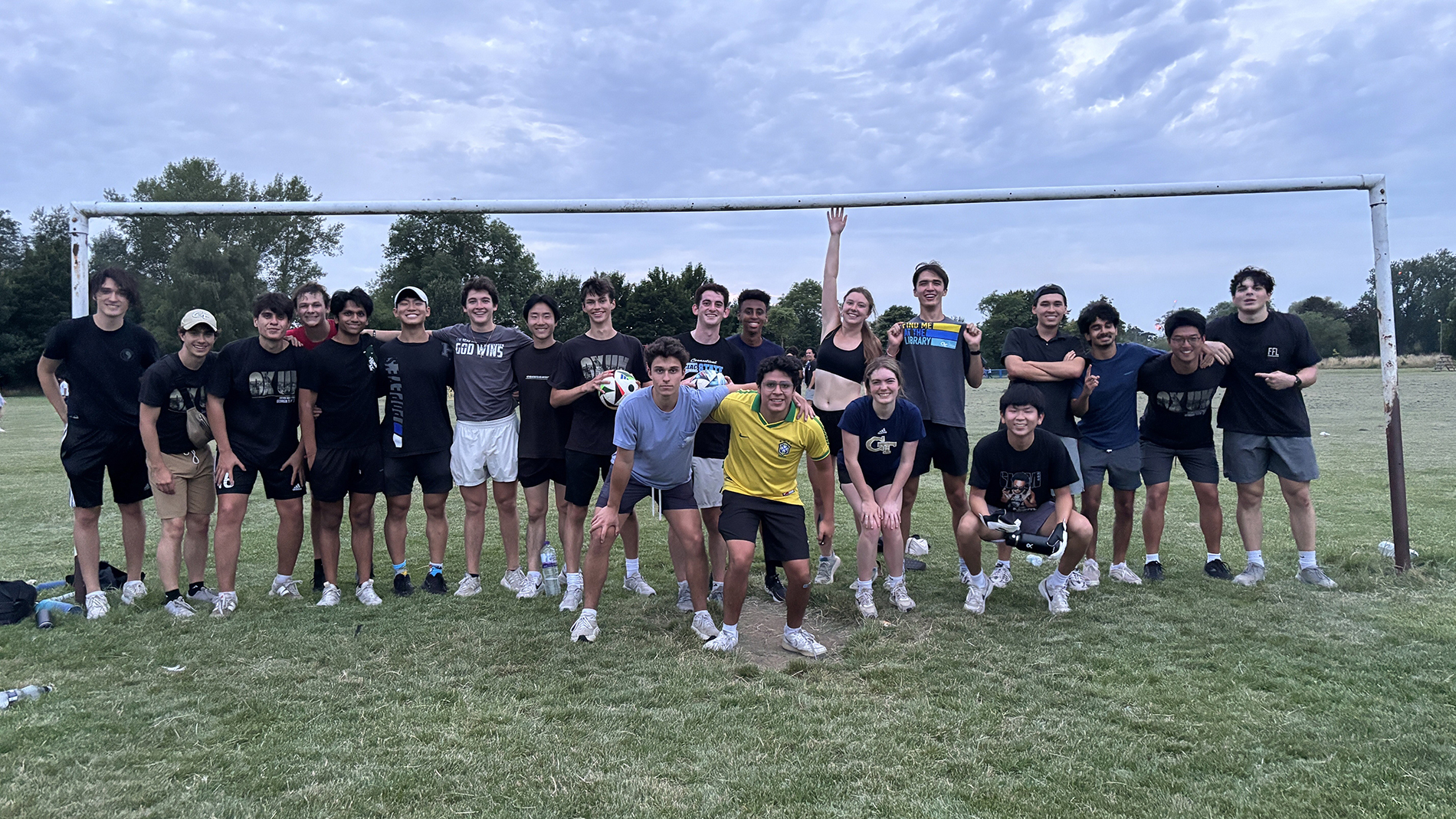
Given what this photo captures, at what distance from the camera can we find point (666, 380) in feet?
14.8

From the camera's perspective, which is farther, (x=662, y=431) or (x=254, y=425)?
(x=254, y=425)

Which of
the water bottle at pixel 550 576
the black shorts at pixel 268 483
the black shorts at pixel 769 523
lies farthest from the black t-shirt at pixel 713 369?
the black shorts at pixel 268 483

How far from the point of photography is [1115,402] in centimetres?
578

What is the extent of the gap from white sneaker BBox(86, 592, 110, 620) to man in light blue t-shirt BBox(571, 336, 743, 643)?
121 inches

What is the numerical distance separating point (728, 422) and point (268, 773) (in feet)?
9.12

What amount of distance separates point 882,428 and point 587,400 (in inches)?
77.3

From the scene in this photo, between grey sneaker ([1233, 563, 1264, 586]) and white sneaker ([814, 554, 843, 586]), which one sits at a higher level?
white sneaker ([814, 554, 843, 586])

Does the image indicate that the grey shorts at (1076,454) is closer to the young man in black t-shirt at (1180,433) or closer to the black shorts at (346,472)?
the young man in black t-shirt at (1180,433)

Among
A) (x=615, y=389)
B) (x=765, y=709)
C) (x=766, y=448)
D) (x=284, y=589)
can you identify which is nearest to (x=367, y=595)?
(x=284, y=589)

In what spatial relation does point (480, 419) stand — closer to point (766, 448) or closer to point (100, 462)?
point (766, 448)

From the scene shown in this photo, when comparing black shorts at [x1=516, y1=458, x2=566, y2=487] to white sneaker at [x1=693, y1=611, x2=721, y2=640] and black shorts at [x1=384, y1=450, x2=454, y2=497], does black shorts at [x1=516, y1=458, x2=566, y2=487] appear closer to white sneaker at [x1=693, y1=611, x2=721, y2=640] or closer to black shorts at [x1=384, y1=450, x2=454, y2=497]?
black shorts at [x1=384, y1=450, x2=454, y2=497]

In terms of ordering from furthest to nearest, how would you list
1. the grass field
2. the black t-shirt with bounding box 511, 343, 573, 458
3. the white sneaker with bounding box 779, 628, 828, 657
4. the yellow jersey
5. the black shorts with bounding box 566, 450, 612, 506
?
1. the black t-shirt with bounding box 511, 343, 573, 458
2. the black shorts with bounding box 566, 450, 612, 506
3. the yellow jersey
4. the white sneaker with bounding box 779, 628, 828, 657
5. the grass field

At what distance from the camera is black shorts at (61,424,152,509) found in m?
5.13

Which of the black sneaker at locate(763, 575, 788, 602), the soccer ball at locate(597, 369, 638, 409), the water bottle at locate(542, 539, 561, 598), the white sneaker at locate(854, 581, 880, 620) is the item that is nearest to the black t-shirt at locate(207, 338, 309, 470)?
the water bottle at locate(542, 539, 561, 598)
